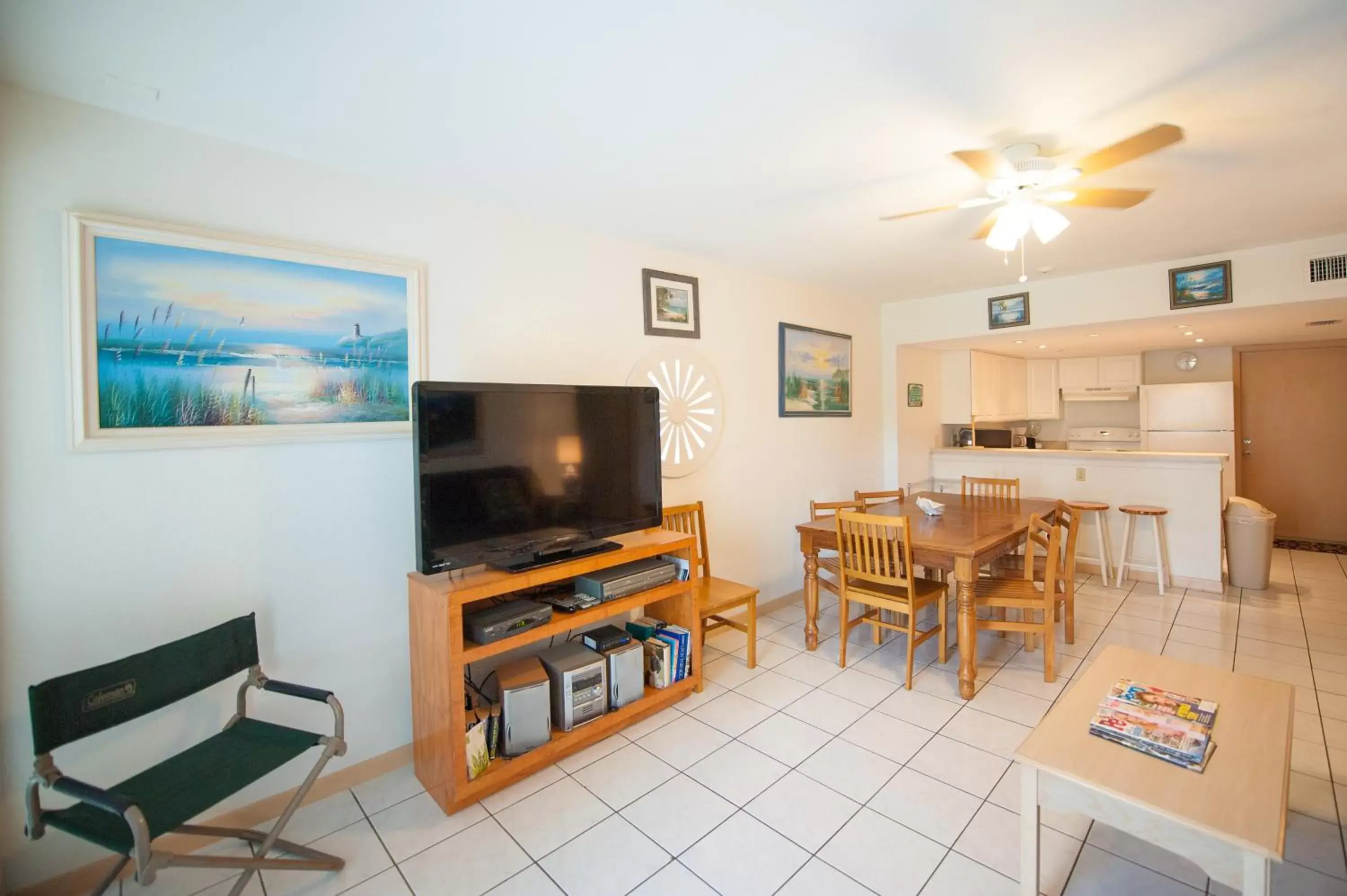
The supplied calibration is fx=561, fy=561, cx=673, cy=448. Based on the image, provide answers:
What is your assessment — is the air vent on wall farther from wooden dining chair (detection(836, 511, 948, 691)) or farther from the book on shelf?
the book on shelf

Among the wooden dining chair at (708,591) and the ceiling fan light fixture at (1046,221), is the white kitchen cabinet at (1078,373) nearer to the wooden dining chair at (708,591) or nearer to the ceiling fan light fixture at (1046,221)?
the ceiling fan light fixture at (1046,221)

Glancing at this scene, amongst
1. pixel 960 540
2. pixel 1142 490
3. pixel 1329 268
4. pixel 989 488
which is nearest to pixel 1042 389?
pixel 1142 490

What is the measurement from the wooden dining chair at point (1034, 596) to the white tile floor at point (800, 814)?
0.26 m

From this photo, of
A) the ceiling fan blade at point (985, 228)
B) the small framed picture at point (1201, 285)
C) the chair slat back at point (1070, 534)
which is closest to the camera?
the ceiling fan blade at point (985, 228)

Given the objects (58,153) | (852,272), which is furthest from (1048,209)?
(58,153)

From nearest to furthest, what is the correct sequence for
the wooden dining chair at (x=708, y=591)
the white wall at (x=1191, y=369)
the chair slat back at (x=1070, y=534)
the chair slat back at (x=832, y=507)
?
the wooden dining chair at (x=708, y=591) → the chair slat back at (x=1070, y=534) → the chair slat back at (x=832, y=507) → the white wall at (x=1191, y=369)

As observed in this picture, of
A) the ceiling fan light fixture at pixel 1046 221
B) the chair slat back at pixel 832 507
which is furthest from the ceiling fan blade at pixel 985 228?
the chair slat back at pixel 832 507

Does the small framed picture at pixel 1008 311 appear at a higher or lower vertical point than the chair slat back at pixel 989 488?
higher

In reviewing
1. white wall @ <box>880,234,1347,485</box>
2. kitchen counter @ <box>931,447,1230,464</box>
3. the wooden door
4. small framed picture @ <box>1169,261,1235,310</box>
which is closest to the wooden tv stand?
white wall @ <box>880,234,1347,485</box>

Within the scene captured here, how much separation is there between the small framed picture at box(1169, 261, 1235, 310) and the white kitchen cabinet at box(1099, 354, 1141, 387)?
9.24 feet

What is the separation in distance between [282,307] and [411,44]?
1074 mm

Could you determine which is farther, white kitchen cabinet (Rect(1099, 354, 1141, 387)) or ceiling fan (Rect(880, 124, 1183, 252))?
white kitchen cabinet (Rect(1099, 354, 1141, 387))

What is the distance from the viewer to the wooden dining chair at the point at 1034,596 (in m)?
2.86

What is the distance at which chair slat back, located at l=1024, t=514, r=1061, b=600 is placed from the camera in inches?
111
